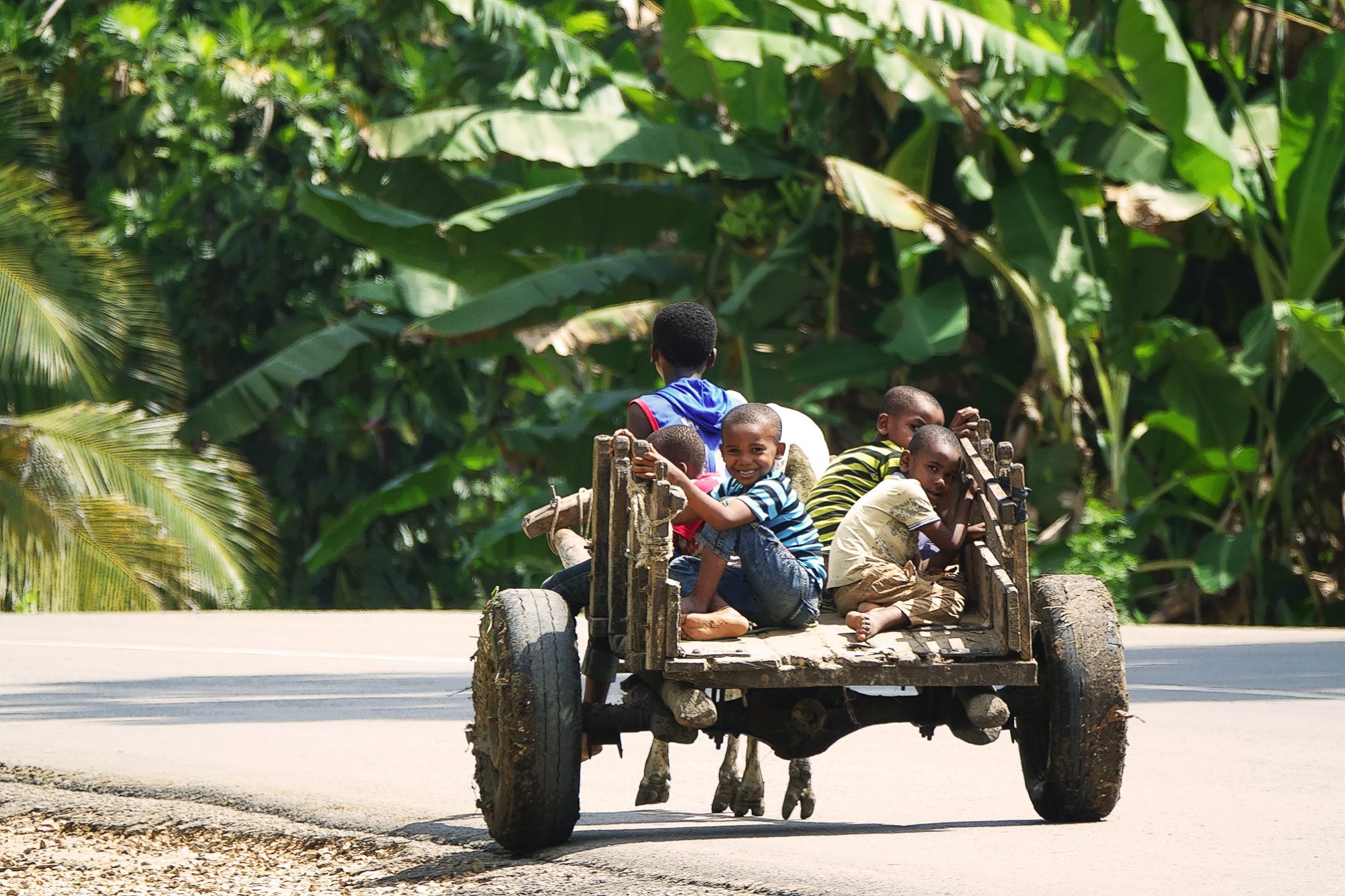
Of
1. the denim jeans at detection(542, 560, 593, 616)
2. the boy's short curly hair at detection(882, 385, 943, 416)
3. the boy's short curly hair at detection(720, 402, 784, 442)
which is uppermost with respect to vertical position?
the boy's short curly hair at detection(882, 385, 943, 416)

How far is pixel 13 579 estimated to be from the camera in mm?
17703

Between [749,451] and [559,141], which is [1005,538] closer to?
[749,451]

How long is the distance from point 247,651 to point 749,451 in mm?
8763

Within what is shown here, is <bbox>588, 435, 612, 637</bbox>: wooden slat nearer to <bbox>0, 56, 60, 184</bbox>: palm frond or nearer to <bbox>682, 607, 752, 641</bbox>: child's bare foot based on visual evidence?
<bbox>682, 607, 752, 641</bbox>: child's bare foot

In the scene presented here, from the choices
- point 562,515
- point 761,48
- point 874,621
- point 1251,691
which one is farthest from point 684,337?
point 761,48

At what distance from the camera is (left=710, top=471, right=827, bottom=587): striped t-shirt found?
5.59m

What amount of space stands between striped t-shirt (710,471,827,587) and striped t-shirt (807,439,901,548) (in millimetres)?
446

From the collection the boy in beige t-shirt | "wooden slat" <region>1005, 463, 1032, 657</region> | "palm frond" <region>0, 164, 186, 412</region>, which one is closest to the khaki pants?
the boy in beige t-shirt

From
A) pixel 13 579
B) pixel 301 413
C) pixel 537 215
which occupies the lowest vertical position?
pixel 13 579

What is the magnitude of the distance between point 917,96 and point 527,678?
11268 millimetres

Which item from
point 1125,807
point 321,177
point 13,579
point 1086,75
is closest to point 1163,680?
point 1125,807

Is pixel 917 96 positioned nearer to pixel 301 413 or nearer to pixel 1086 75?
pixel 1086 75

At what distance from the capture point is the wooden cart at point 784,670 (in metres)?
5.35

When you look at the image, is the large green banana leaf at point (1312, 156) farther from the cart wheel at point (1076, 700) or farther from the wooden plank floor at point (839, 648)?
the wooden plank floor at point (839, 648)
